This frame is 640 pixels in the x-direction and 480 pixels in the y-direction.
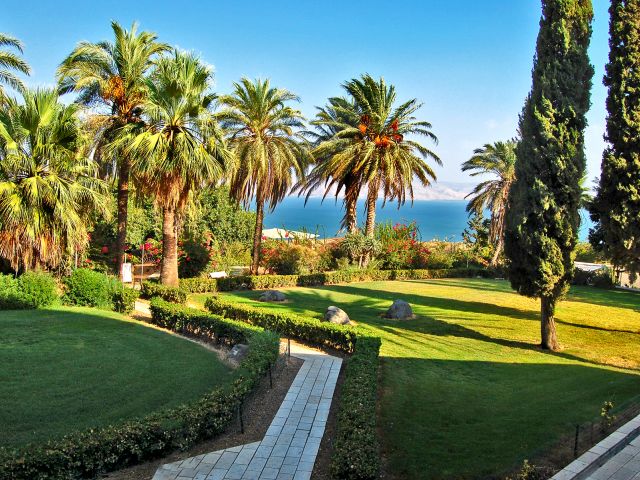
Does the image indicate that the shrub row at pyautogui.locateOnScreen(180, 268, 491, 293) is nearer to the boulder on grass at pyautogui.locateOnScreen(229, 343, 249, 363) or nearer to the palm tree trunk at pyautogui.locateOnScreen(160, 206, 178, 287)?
the palm tree trunk at pyautogui.locateOnScreen(160, 206, 178, 287)

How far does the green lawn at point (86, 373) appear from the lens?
804cm

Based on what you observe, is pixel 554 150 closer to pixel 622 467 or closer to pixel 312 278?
pixel 622 467

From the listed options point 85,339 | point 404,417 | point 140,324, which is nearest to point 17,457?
point 404,417

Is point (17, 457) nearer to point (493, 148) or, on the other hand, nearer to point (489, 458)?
point (489, 458)

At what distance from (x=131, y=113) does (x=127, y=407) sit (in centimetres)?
1339

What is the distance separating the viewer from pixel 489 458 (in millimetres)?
7113

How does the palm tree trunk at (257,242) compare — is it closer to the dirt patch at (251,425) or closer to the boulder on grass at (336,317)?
the boulder on grass at (336,317)

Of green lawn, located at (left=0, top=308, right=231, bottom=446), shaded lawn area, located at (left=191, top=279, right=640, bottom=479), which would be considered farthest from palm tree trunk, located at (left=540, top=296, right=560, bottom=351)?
green lawn, located at (left=0, top=308, right=231, bottom=446)

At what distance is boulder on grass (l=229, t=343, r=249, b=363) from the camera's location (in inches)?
445

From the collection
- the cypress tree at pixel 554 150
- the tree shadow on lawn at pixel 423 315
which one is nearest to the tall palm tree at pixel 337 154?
the tree shadow on lawn at pixel 423 315

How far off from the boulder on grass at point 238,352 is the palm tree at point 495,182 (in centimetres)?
2355

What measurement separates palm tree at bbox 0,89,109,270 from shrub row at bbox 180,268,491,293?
4603mm

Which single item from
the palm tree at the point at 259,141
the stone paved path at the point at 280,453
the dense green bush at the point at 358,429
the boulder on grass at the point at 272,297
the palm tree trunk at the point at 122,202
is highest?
the palm tree at the point at 259,141

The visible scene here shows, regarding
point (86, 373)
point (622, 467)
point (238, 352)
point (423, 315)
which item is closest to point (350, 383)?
point (238, 352)
